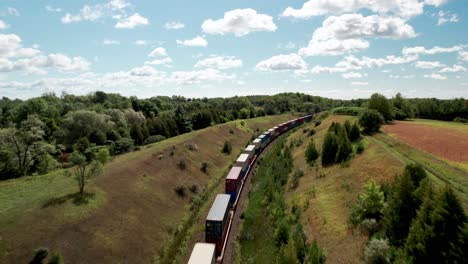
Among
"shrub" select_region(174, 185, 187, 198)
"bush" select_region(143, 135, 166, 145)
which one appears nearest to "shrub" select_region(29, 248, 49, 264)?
"shrub" select_region(174, 185, 187, 198)

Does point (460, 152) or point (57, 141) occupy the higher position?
point (460, 152)

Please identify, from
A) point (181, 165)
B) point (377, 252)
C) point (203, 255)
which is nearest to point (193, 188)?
point (181, 165)

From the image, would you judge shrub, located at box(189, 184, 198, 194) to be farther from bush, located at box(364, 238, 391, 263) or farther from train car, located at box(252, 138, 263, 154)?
bush, located at box(364, 238, 391, 263)

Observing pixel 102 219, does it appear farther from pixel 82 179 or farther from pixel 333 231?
pixel 333 231

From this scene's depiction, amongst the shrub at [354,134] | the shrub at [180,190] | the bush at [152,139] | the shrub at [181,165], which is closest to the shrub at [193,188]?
the shrub at [180,190]

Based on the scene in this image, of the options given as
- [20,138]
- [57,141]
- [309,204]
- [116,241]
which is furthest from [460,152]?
[57,141]

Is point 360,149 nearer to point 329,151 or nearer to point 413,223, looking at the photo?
point 329,151
